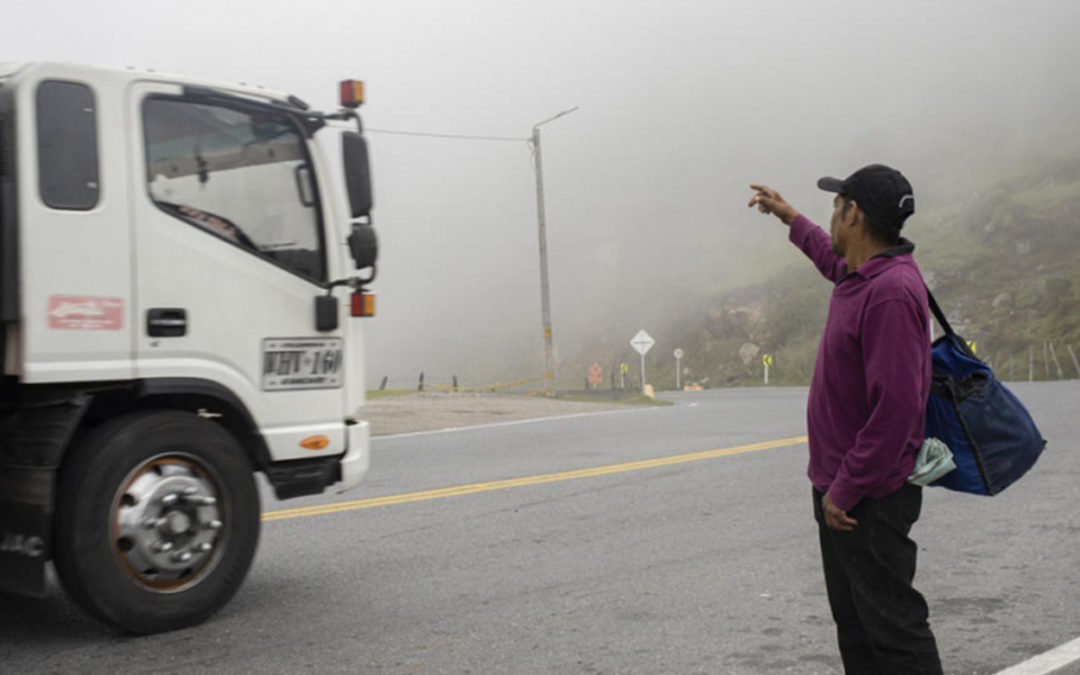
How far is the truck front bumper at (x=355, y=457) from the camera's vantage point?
20.6 feet

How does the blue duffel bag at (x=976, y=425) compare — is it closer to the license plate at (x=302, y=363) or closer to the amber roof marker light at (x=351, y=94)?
the license plate at (x=302, y=363)

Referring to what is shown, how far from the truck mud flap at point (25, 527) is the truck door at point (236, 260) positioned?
679 mm

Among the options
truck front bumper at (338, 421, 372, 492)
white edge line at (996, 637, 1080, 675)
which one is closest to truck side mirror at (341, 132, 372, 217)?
truck front bumper at (338, 421, 372, 492)

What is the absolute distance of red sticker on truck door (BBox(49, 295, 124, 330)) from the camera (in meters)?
5.09

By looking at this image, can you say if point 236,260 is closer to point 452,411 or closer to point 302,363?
point 302,363

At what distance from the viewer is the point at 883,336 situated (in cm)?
327

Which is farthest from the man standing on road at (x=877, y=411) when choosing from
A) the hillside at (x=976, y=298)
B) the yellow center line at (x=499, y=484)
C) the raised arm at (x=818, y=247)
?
the hillside at (x=976, y=298)

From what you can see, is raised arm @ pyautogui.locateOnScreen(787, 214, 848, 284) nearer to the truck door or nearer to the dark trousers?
the dark trousers

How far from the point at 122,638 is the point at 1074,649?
4.18 m

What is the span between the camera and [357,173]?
6035mm

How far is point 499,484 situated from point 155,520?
5.13 m

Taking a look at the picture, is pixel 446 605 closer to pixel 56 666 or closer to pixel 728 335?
pixel 56 666

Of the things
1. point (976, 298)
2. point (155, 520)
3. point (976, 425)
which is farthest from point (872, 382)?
point (976, 298)

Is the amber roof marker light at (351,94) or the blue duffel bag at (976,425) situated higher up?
the amber roof marker light at (351,94)
